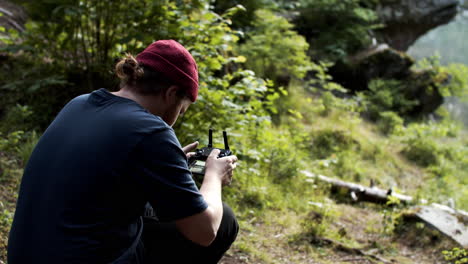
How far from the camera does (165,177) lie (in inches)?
60.1

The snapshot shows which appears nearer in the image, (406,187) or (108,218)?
(108,218)

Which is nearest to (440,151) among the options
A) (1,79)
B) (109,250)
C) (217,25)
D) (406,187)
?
(406,187)

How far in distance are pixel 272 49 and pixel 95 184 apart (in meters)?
7.93

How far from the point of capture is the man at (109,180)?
1470mm

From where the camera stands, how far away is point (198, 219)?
1.60 m

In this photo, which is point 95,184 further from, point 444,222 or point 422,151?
point 422,151

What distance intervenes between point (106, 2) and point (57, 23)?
80cm

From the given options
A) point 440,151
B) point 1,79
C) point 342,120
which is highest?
point 1,79

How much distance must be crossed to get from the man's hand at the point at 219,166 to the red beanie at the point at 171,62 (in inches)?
15.3

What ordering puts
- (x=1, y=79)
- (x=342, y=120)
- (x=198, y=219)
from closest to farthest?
(x=198, y=219) → (x=1, y=79) → (x=342, y=120)

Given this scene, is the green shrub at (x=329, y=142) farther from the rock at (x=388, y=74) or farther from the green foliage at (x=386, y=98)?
the rock at (x=388, y=74)

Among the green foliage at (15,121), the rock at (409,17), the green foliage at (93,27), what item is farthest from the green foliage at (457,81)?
the green foliage at (15,121)

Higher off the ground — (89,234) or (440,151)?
(89,234)

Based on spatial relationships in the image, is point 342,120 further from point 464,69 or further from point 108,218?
point 108,218
